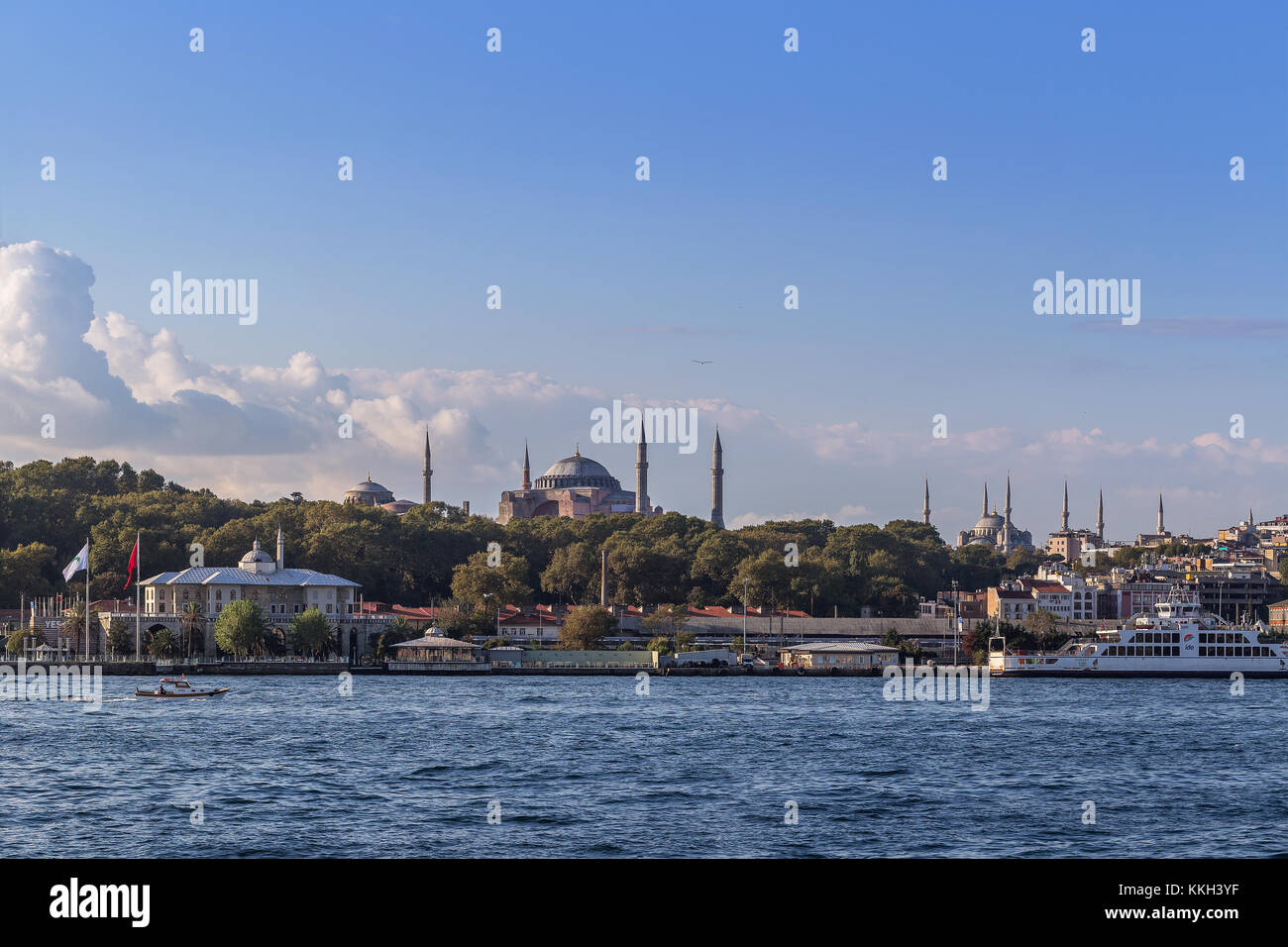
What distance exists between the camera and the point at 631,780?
27.9 metres

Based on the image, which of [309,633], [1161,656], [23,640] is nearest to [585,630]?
[309,633]

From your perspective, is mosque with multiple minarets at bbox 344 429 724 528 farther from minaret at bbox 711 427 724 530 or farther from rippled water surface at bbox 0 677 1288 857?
rippled water surface at bbox 0 677 1288 857

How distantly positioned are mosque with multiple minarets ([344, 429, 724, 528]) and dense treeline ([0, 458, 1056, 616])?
3318 centimetres

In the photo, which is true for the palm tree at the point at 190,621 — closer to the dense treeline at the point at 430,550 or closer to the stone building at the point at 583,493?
the dense treeline at the point at 430,550

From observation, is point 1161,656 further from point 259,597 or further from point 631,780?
point 631,780

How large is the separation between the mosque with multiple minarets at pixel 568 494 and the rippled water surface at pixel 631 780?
99724 millimetres

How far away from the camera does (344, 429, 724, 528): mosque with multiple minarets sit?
152 metres

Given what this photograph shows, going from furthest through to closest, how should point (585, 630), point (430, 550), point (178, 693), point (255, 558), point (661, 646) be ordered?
point (430, 550) → point (255, 558) → point (585, 630) → point (661, 646) → point (178, 693)

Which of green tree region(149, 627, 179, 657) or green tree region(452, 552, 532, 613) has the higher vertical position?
green tree region(452, 552, 532, 613)

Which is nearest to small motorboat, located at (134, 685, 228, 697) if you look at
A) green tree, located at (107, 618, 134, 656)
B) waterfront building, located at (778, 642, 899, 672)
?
green tree, located at (107, 618, 134, 656)

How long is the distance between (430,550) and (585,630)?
2482cm

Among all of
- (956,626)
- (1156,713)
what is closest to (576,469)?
(956,626)

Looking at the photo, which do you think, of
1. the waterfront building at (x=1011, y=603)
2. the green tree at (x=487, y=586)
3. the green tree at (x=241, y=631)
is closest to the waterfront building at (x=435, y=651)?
the green tree at (x=241, y=631)
